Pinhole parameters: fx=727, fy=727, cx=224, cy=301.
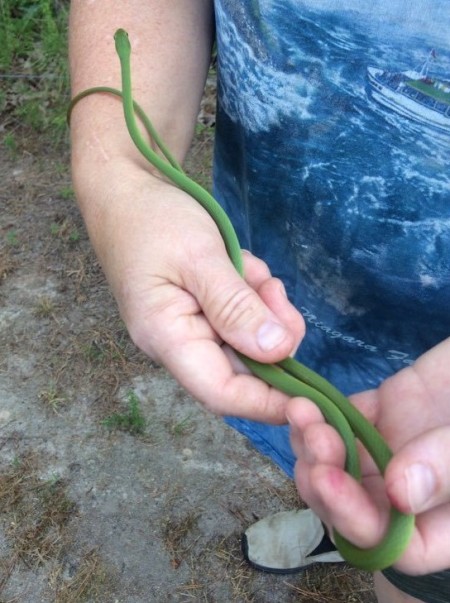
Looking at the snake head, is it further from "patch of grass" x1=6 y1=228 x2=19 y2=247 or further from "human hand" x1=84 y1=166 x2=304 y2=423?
"patch of grass" x1=6 y1=228 x2=19 y2=247

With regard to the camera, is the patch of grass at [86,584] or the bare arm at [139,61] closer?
the bare arm at [139,61]

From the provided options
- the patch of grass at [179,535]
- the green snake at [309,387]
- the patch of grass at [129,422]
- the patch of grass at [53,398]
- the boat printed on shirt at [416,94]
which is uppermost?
the boat printed on shirt at [416,94]

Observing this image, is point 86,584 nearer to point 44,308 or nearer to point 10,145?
point 44,308

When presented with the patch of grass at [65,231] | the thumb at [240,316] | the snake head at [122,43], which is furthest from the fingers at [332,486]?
the patch of grass at [65,231]

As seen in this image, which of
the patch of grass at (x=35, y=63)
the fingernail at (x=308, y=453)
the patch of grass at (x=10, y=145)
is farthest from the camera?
the patch of grass at (x=35, y=63)

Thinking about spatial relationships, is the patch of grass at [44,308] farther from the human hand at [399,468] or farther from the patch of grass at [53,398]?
the human hand at [399,468]

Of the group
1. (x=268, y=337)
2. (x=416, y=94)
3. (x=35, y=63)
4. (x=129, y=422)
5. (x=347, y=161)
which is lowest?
(x=129, y=422)

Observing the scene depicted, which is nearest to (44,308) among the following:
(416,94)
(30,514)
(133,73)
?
(30,514)
